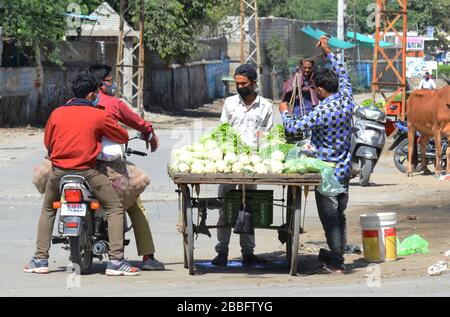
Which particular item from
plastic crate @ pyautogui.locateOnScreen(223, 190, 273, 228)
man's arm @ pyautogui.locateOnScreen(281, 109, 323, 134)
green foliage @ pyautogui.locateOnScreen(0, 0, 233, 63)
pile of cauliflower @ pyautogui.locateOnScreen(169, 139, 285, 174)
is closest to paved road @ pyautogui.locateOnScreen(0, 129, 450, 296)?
plastic crate @ pyautogui.locateOnScreen(223, 190, 273, 228)

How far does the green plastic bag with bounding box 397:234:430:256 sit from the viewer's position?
11.8 m

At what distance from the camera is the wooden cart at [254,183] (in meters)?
10.0

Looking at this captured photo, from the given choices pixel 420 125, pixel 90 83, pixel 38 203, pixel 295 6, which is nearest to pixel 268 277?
pixel 90 83

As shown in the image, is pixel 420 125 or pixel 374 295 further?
pixel 420 125

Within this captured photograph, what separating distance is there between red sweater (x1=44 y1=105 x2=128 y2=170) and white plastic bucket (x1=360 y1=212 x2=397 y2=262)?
2.73m

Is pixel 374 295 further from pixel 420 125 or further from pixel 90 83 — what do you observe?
pixel 420 125

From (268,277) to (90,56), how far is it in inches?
1268

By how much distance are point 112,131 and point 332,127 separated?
2.08 meters

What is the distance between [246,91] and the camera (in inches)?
437

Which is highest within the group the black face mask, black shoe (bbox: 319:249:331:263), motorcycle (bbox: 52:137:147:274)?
the black face mask

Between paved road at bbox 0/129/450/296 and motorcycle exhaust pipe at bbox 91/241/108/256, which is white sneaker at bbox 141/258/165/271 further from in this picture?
motorcycle exhaust pipe at bbox 91/241/108/256

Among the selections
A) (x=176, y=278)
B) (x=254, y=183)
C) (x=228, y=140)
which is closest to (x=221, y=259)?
(x=176, y=278)

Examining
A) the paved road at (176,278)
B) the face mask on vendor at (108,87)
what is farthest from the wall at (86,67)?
the face mask on vendor at (108,87)
